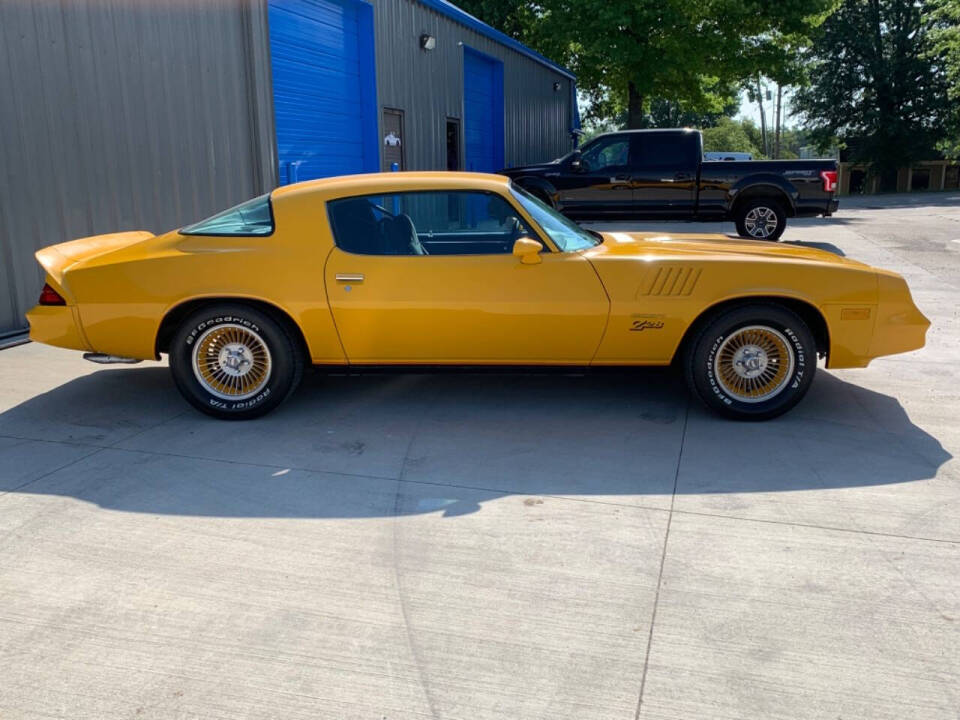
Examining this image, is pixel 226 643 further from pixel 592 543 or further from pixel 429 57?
pixel 429 57

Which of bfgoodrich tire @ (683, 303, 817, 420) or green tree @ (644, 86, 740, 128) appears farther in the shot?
green tree @ (644, 86, 740, 128)

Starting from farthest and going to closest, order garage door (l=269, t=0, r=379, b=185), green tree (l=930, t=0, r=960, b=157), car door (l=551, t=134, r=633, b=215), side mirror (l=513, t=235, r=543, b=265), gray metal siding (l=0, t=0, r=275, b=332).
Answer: green tree (l=930, t=0, r=960, b=157) < car door (l=551, t=134, r=633, b=215) < garage door (l=269, t=0, r=379, b=185) < gray metal siding (l=0, t=0, r=275, b=332) < side mirror (l=513, t=235, r=543, b=265)

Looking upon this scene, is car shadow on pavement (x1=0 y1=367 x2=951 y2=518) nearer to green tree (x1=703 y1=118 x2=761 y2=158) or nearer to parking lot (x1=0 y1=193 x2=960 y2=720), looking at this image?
parking lot (x1=0 y1=193 x2=960 y2=720)

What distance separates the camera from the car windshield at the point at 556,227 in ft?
17.1

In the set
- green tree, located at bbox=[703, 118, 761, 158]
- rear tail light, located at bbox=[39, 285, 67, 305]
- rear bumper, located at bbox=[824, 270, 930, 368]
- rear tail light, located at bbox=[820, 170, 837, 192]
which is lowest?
rear bumper, located at bbox=[824, 270, 930, 368]

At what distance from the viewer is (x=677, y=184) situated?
14867mm

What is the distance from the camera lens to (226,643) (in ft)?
9.60

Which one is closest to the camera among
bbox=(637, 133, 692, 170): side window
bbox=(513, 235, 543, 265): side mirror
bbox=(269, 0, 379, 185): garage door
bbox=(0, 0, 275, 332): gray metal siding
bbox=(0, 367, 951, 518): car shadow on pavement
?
bbox=(0, 367, 951, 518): car shadow on pavement

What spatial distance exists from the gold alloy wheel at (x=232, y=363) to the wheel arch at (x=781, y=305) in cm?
247

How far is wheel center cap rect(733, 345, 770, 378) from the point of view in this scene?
512 cm

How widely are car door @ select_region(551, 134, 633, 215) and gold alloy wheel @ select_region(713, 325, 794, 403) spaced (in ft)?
34.5

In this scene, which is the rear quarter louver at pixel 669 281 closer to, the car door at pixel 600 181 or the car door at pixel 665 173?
the car door at pixel 665 173

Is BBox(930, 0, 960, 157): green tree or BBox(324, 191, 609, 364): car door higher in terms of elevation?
BBox(930, 0, 960, 157): green tree

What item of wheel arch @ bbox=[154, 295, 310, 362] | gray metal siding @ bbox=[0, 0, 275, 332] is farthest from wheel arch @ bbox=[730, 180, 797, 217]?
wheel arch @ bbox=[154, 295, 310, 362]
